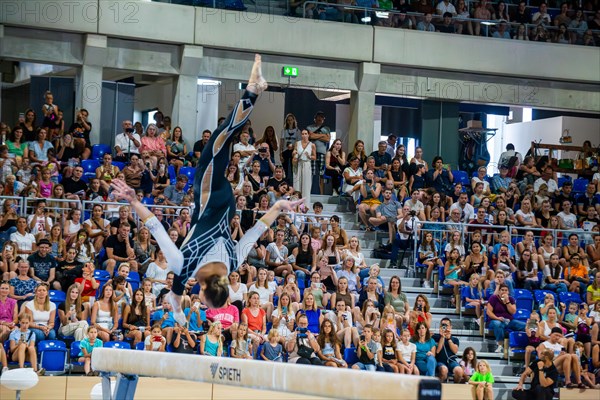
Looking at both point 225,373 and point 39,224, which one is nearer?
point 225,373

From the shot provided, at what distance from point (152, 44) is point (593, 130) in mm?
12721

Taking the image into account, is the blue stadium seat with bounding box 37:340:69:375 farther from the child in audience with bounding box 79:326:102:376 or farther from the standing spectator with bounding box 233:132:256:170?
the standing spectator with bounding box 233:132:256:170

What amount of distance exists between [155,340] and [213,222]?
4.91 meters

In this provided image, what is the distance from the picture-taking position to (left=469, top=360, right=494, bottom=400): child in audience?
14180 millimetres

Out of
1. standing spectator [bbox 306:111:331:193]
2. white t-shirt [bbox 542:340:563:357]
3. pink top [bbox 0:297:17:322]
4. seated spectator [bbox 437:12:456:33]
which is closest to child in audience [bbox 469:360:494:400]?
white t-shirt [bbox 542:340:563:357]

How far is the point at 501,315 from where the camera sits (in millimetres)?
15914

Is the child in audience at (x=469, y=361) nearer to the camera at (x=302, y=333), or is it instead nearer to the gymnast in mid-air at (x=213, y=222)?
the camera at (x=302, y=333)

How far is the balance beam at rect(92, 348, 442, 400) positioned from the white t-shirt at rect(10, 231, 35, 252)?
232 inches

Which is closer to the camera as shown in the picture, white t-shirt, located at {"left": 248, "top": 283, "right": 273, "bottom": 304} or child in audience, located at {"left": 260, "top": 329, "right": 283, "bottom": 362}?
child in audience, located at {"left": 260, "top": 329, "right": 283, "bottom": 362}

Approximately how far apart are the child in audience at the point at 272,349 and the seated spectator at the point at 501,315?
391 centimetres

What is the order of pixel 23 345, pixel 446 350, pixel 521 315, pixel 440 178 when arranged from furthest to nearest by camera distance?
pixel 440 178
pixel 521 315
pixel 446 350
pixel 23 345

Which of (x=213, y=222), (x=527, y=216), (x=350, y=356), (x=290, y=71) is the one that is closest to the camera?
(x=213, y=222)

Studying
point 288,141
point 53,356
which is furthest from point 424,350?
point 288,141

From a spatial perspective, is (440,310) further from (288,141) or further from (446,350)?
(288,141)
